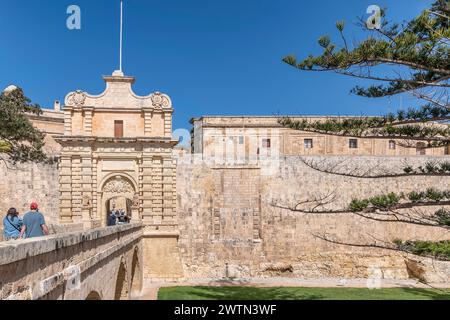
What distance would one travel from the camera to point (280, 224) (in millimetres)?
21000

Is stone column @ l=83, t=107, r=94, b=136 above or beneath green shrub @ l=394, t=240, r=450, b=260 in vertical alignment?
above

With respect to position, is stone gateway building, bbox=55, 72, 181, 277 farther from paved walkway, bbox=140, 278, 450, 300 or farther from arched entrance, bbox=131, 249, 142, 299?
arched entrance, bbox=131, 249, 142, 299

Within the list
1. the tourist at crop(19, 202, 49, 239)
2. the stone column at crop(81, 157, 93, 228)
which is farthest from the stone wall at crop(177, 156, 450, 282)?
the tourist at crop(19, 202, 49, 239)

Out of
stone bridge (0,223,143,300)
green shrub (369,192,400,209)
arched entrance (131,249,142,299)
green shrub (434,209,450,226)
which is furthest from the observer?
arched entrance (131,249,142,299)

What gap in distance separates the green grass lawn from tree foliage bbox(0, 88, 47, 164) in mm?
7964

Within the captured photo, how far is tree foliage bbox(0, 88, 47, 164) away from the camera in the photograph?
1394 cm

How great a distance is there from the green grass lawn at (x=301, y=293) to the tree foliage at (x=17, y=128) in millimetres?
7964

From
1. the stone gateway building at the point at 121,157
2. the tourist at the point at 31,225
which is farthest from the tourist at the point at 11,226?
the stone gateway building at the point at 121,157

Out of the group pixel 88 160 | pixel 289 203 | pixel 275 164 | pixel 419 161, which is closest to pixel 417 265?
pixel 419 161

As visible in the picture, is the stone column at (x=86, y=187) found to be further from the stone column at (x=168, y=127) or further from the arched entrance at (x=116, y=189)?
the stone column at (x=168, y=127)

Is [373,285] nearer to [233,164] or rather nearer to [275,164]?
[275,164]

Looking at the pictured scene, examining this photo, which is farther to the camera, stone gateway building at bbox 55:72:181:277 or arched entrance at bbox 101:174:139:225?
arched entrance at bbox 101:174:139:225

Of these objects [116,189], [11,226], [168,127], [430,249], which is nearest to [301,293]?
[168,127]

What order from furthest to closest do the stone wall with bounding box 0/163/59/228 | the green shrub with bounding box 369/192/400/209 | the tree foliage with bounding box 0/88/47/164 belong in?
the stone wall with bounding box 0/163/59/228 < the tree foliage with bounding box 0/88/47/164 < the green shrub with bounding box 369/192/400/209
